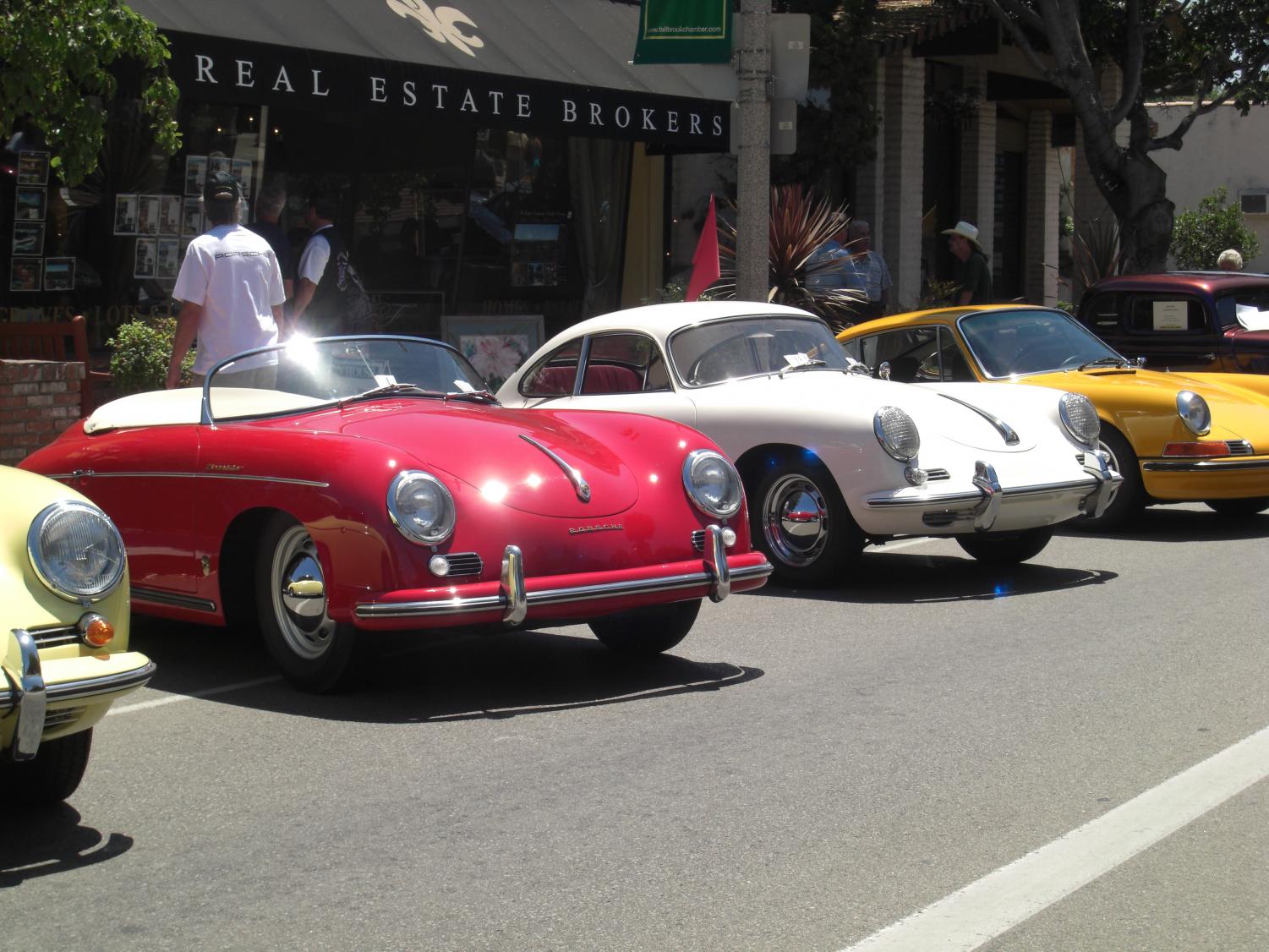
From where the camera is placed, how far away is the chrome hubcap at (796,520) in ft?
27.7

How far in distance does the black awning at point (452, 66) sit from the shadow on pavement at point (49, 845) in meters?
8.34

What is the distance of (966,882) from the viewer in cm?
412

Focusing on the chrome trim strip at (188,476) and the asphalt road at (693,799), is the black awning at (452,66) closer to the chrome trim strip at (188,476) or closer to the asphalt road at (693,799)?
the chrome trim strip at (188,476)

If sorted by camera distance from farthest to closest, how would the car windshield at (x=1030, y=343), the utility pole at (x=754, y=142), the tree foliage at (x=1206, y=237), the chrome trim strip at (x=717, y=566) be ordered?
the tree foliage at (x=1206, y=237) < the utility pole at (x=754, y=142) < the car windshield at (x=1030, y=343) < the chrome trim strip at (x=717, y=566)

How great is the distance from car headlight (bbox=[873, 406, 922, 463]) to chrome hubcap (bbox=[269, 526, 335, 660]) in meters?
3.12

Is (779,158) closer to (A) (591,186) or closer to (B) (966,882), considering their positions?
(A) (591,186)

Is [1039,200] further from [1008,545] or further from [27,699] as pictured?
[27,699]

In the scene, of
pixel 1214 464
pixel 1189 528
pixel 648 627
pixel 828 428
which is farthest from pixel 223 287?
pixel 1189 528

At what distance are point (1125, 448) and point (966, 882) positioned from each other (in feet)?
21.8

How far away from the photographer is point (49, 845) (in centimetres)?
447

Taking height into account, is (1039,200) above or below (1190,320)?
above

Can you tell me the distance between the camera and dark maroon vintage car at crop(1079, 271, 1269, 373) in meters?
12.7

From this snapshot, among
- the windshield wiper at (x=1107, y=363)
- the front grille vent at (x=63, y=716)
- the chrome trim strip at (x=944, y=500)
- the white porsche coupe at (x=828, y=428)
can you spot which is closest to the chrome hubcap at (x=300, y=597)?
the front grille vent at (x=63, y=716)

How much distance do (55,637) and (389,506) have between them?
1627 mm
